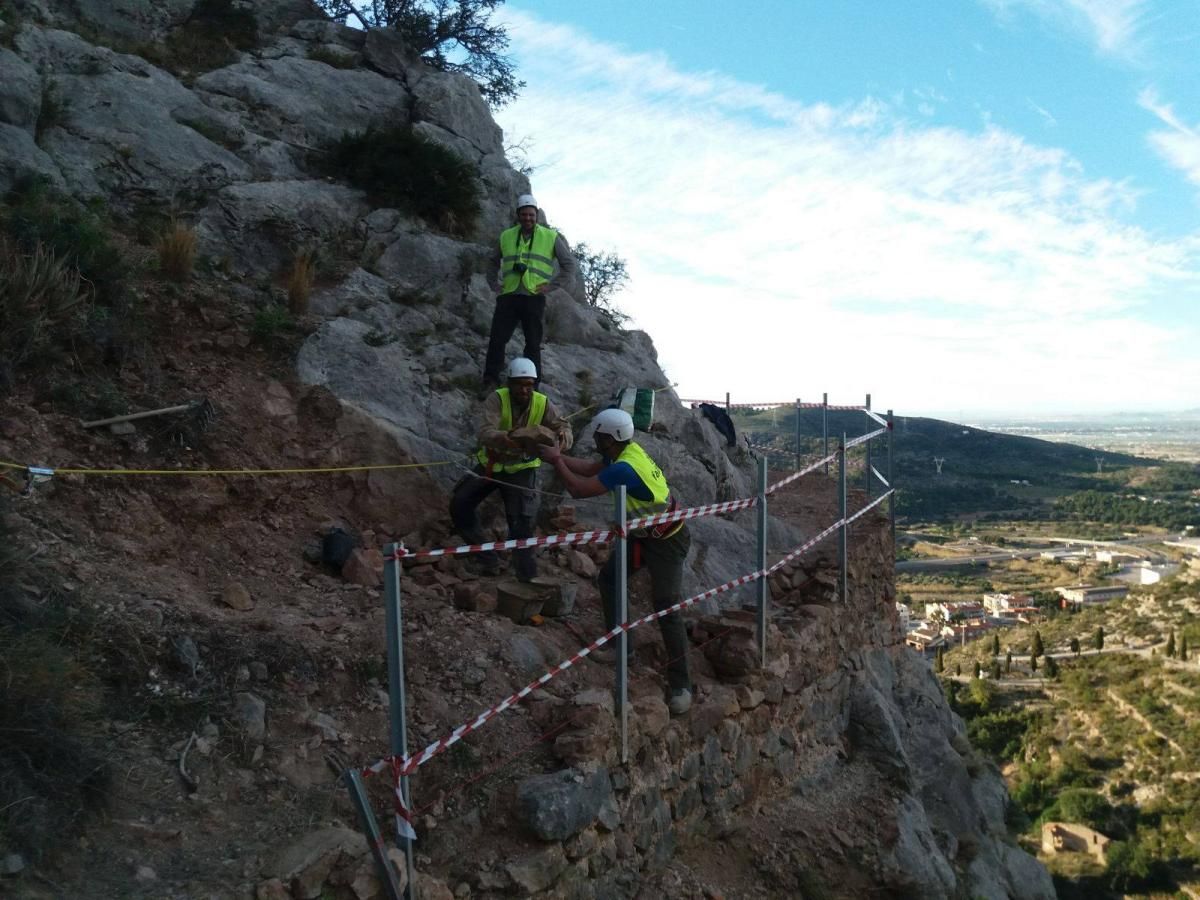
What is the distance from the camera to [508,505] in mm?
6035

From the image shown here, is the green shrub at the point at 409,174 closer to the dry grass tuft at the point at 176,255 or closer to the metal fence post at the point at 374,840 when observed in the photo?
the dry grass tuft at the point at 176,255

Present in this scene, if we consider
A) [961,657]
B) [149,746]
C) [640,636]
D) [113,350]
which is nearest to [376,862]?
[149,746]

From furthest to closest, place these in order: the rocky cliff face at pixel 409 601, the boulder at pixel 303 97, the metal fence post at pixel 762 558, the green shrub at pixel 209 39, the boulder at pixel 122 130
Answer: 1. the green shrub at pixel 209 39
2. the boulder at pixel 303 97
3. the boulder at pixel 122 130
4. the metal fence post at pixel 762 558
5. the rocky cliff face at pixel 409 601

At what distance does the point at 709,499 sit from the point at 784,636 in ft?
7.85

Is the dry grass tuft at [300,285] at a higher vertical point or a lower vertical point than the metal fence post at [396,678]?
higher

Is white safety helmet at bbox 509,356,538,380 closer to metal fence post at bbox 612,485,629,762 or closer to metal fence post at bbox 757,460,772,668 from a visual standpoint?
metal fence post at bbox 612,485,629,762

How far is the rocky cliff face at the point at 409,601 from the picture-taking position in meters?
3.91

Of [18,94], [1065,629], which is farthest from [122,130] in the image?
[1065,629]

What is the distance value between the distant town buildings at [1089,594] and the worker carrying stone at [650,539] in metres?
54.5

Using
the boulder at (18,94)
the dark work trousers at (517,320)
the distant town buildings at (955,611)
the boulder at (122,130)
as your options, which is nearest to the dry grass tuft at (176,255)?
the boulder at (122,130)

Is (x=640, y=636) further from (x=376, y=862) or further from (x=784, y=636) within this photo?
(x=376, y=862)

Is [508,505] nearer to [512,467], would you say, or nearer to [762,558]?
[512,467]

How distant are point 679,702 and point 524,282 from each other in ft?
13.7

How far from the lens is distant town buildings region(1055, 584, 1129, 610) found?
52091mm
